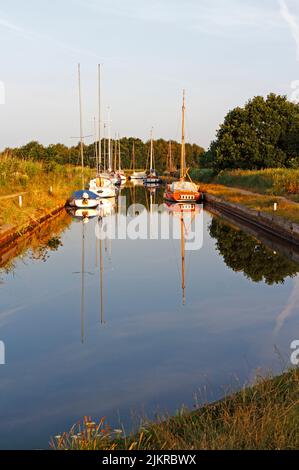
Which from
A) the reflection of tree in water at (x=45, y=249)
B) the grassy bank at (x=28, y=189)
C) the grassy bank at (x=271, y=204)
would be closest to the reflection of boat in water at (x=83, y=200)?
the grassy bank at (x=28, y=189)

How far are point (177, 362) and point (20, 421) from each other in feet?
9.29

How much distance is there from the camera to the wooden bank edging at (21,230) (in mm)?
18634

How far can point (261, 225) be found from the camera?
24.9 metres

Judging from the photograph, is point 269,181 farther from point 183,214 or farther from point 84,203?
point 84,203

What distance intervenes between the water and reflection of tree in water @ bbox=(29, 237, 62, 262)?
0.31ft

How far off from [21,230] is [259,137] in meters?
41.3

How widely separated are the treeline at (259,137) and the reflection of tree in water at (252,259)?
3401 centimetres

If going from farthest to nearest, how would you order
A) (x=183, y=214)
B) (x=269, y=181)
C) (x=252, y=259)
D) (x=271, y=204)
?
(x=269, y=181) < (x=183, y=214) < (x=271, y=204) < (x=252, y=259)

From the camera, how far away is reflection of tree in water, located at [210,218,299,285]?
619 inches

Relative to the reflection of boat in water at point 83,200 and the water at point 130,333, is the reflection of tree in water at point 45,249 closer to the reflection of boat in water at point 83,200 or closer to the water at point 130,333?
the water at point 130,333

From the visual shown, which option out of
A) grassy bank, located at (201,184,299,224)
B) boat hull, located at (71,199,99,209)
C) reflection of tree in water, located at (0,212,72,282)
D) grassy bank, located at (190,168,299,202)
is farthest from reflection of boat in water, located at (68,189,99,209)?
grassy bank, located at (190,168,299,202)

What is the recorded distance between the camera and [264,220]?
24.7 metres

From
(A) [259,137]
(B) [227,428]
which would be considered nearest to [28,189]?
(B) [227,428]

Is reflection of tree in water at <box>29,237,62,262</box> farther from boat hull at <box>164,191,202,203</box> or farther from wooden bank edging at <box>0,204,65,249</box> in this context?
boat hull at <box>164,191,202,203</box>
